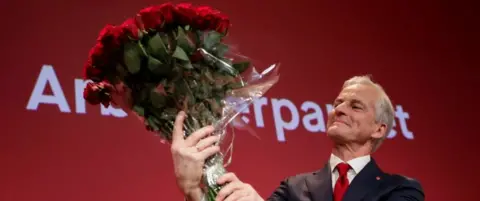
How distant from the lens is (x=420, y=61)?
3.88 m

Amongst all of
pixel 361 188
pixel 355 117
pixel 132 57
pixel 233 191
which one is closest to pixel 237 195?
pixel 233 191

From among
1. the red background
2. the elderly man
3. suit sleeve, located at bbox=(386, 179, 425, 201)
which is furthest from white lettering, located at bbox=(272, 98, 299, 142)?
suit sleeve, located at bbox=(386, 179, 425, 201)

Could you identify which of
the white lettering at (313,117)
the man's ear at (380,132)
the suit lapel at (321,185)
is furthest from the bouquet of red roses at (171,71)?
the white lettering at (313,117)

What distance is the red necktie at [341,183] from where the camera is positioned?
216 centimetres

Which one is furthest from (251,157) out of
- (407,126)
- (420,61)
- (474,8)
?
(474,8)

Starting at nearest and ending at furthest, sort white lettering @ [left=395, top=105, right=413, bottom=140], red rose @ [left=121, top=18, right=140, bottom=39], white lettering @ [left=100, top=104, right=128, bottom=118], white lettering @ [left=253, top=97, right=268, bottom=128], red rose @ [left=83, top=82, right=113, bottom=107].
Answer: red rose @ [left=121, top=18, right=140, bottom=39] → red rose @ [left=83, top=82, right=113, bottom=107] → white lettering @ [left=100, top=104, right=128, bottom=118] → white lettering @ [left=253, top=97, right=268, bottom=128] → white lettering @ [left=395, top=105, right=413, bottom=140]

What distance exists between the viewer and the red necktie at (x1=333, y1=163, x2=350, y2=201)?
216cm

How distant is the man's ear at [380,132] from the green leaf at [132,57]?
3.73ft

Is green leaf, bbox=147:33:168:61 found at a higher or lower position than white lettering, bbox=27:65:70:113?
lower

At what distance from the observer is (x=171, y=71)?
145 centimetres

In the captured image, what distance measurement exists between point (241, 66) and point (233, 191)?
11.4 inches

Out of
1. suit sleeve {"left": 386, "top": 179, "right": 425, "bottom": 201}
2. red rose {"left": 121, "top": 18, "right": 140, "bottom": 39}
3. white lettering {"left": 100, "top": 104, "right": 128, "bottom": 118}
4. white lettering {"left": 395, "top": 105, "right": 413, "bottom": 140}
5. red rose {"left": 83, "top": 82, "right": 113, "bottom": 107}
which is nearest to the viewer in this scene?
red rose {"left": 121, "top": 18, "right": 140, "bottom": 39}

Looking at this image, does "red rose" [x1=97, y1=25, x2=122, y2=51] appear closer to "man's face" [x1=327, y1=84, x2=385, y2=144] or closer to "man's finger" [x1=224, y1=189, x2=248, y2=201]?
"man's finger" [x1=224, y1=189, x2=248, y2=201]

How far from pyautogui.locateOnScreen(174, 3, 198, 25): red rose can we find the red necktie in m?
0.92
